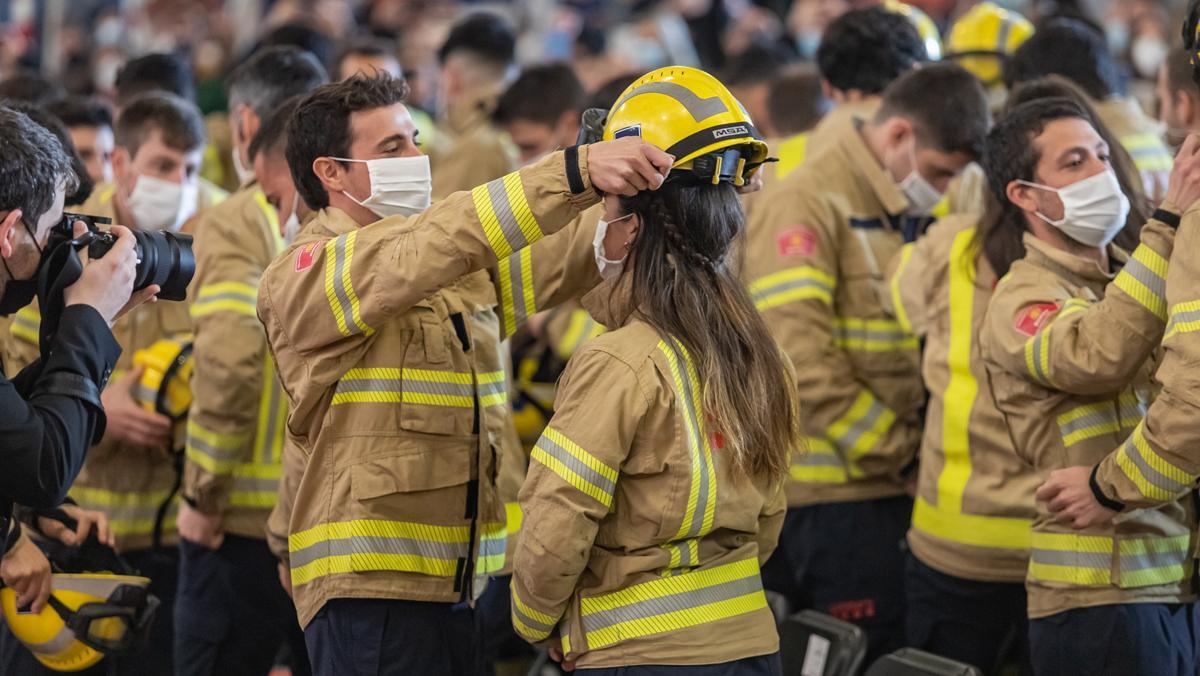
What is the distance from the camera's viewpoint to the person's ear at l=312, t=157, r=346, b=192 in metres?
A: 3.40

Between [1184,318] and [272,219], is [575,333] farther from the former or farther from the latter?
[1184,318]

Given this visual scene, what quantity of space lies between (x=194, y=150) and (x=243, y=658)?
1659 millimetres

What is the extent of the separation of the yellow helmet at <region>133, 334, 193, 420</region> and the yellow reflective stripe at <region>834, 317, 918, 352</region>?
193 centimetres

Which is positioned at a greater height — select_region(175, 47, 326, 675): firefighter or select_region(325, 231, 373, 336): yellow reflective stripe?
select_region(325, 231, 373, 336): yellow reflective stripe

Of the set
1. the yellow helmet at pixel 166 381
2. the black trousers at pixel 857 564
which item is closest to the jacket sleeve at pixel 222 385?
the yellow helmet at pixel 166 381

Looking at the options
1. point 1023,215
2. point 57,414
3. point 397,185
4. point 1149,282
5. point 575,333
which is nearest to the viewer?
point 57,414

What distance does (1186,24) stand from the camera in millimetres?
3369

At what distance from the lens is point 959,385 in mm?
4082

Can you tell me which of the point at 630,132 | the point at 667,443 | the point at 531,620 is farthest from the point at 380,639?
the point at 630,132

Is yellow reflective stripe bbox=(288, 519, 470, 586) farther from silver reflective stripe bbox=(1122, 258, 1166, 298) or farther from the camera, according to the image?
silver reflective stripe bbox=(1122, 258, 1166, 298)

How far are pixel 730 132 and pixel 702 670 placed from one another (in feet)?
3.39

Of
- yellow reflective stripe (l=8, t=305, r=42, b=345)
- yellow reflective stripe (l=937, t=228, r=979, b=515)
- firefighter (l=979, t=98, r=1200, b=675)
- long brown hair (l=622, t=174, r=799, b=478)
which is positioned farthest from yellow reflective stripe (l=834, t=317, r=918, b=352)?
yellow reflective stripe (l=8, t=305, r=42, b=345)

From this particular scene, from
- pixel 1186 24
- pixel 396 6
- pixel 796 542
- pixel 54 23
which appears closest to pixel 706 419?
pixel 1186 24

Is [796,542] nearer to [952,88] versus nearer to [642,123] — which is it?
[952,88]
